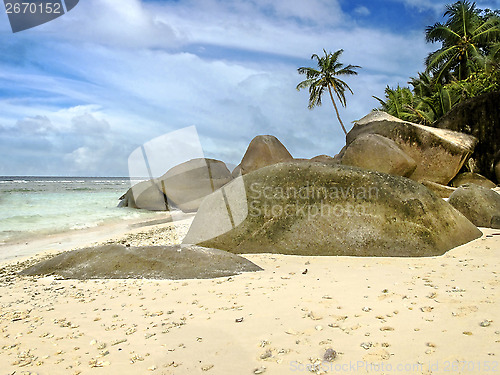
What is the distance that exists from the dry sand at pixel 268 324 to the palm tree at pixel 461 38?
2929 cm

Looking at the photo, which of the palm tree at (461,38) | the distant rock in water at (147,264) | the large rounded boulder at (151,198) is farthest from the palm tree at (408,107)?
the distant rock in water at (147,264)

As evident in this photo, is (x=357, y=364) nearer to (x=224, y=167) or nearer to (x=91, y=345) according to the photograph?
(x=91, y=345)

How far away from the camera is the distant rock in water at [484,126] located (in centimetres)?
1268

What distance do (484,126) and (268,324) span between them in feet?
45.5

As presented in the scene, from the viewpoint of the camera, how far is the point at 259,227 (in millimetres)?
5098

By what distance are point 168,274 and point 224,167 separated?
46.3ft

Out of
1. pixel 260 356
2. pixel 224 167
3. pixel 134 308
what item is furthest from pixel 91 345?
pixel 224 167

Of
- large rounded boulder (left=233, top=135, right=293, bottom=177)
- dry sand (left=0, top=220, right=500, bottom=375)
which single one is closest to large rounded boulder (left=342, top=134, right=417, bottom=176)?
dry sand (left=0, top=220, right=500, bottom=375)

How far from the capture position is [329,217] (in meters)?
4.87

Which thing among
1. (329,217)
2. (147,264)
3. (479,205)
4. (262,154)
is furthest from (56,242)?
(262,154)

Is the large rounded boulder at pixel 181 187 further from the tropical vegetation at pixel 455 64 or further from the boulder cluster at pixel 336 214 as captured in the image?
the tropical vegetation at pixel 455 64

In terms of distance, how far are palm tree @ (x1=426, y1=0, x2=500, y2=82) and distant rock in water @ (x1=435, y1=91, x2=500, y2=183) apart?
53.1 ft

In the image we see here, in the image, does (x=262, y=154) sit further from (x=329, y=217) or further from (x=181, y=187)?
(x=329, y=217)

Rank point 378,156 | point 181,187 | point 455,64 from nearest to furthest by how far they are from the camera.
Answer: point 378,156 < point 181,187 < point 455,64
